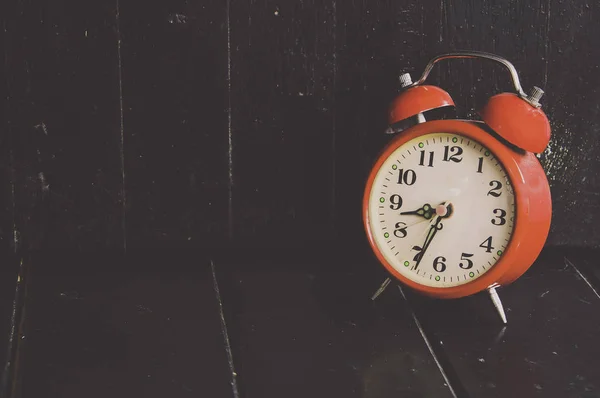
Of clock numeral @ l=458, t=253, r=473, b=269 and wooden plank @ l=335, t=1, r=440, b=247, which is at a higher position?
wooden plank @ l=335, t=1, r=440, b=247

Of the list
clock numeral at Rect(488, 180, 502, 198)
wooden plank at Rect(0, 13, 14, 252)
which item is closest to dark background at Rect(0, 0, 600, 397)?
wooden plank at Rect(0, 13, 14, 252)

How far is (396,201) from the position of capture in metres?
1.69

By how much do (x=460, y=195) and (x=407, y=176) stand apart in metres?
0.10

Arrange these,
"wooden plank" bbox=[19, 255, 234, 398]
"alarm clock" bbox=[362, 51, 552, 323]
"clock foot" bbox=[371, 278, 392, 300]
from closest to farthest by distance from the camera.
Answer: "wooden plank" bbox=[19, 255, 234, 398]
"alarm clock" bbox=[362, 51, 552, 323]
"clock foot" bbox=[371, 278, 392, 300]

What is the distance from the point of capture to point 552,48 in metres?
1.94

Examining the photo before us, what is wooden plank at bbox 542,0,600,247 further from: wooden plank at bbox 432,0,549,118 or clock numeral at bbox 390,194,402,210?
clock numeral at bbox 390,194,402,210

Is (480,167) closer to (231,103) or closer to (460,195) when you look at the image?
(460,195)

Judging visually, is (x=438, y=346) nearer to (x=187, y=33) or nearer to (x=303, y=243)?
(x=303, y=243)

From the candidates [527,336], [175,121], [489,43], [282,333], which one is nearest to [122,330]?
[282,333]

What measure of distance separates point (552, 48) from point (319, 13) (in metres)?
0.50

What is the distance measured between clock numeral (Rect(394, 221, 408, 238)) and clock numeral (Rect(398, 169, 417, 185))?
0.25ft

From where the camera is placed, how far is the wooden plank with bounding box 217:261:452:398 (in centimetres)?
148

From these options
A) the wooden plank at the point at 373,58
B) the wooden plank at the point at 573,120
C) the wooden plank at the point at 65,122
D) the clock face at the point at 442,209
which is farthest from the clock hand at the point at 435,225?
the wooden plank at the point at 65,122

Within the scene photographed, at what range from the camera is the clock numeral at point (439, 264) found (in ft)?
5.46
